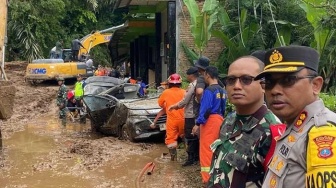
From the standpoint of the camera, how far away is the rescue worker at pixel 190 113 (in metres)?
8.07

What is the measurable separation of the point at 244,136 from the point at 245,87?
1.02 feet

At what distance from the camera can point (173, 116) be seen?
28.7 ft

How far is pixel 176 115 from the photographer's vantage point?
8750mm

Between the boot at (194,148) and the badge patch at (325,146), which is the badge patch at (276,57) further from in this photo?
the boot at (194,148)

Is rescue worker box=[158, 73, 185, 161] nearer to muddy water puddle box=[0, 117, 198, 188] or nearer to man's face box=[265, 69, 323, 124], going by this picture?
muddy water puddle box=[0, 117, 198, 188]

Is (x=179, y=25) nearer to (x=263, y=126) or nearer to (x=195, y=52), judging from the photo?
(x=195, y=52)

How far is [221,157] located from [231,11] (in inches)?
390

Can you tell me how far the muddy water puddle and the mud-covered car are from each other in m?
0.28

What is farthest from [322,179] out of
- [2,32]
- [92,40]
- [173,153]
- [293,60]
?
[92,40]

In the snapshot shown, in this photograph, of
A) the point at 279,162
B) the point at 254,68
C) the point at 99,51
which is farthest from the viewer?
the point at 99,51

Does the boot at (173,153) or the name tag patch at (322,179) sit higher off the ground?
the name tag patch at (322,179)

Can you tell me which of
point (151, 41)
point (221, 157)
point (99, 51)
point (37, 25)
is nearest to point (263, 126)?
point (221, 157)

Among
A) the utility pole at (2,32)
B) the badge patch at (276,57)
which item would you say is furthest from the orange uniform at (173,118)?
the badge patch at (276,57)

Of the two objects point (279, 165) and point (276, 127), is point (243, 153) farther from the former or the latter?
point (279, 165)
